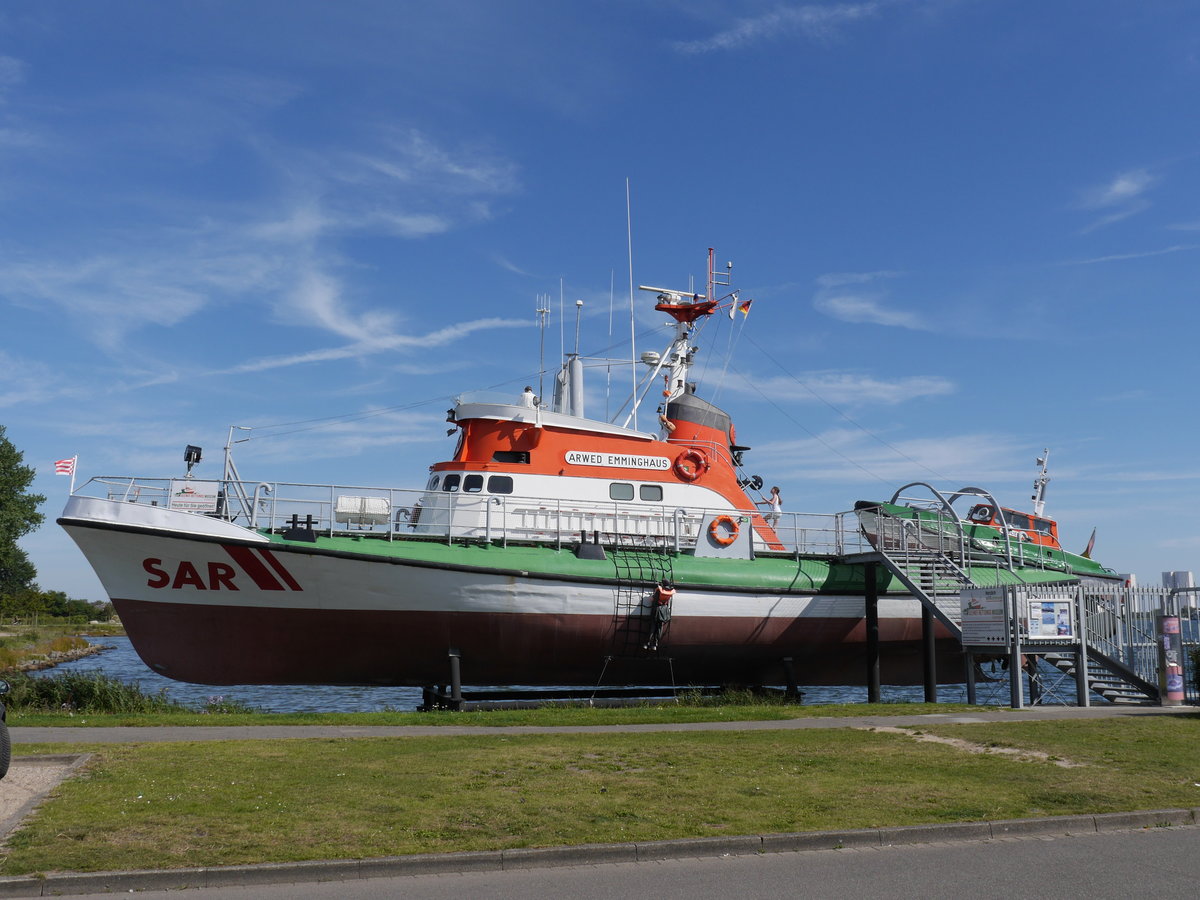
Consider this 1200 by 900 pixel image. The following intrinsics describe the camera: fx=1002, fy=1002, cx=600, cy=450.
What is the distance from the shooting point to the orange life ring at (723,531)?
23.3m

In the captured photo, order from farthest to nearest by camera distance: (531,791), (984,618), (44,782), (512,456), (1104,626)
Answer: (512,456) < (1104,626) < (984,618) < (44,782) < (531,791)

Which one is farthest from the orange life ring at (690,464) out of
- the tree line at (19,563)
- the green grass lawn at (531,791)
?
the tree line at (19,563)

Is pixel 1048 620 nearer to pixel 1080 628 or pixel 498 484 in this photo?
pixel 1080 628

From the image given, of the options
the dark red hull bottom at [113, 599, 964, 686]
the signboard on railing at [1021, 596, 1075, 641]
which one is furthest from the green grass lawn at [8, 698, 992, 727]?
the signboard on railing at [1021, 596, 1075, 641]

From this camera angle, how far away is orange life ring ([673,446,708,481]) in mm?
23969

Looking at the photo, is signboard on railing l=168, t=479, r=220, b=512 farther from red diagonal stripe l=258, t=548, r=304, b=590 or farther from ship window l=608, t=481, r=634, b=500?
ship window l=608, t=481, r=634, b=500

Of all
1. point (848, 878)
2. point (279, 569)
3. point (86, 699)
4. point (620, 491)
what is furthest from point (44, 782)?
point (620, 491)

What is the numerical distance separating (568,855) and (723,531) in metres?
16.3

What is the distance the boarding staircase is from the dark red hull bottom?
2.32m

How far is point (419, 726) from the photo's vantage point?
1474 centimetres

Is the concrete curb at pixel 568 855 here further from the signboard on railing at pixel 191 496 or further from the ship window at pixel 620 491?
the ship window at pixel 620 491

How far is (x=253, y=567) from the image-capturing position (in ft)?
62.3

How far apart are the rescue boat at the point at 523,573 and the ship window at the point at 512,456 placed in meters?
0.03

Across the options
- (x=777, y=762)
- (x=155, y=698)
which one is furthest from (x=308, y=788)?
Result: (x=155, y=698)
